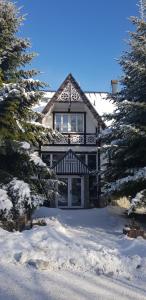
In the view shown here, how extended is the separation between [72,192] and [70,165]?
6.49ft

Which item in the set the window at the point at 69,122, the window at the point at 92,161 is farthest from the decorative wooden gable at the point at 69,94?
the window at the point at 92,161

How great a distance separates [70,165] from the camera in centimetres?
2880

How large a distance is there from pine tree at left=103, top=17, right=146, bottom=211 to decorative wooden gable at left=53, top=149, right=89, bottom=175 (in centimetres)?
988

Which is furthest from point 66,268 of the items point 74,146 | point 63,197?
point 74,146

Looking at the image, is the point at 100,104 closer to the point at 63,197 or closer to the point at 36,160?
the point at 63,197

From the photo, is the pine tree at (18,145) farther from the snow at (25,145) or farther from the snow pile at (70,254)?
the snow pile at (70,254)

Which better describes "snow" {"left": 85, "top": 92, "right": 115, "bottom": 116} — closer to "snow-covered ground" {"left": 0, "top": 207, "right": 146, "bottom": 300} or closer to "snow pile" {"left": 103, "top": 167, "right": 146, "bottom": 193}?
"snow pile" {"left": 103, "top": 167, "right": 146, "bottom": 193}

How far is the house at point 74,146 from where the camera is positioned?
28.9 m

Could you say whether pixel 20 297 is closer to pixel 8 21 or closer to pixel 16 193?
pixel 16 193

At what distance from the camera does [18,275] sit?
26.1 feet

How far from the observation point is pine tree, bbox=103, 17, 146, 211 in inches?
608

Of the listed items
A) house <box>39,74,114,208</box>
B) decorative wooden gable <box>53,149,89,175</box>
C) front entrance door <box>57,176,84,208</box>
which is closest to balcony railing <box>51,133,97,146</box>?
house <box>39,74,114,208</box>

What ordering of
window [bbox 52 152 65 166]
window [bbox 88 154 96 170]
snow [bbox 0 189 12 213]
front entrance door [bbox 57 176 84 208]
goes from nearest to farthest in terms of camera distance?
snow [bbox 0 189 12 213] < front entrance door [bbox 57 176 84 208] < window [bbox 52 152 65 166] < window [bbox 88 154 96 170]

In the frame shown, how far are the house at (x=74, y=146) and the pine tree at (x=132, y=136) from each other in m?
9.95
